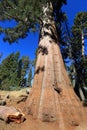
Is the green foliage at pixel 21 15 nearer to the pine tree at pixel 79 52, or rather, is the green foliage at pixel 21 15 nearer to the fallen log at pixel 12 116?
the fallen log at pixel 12 116

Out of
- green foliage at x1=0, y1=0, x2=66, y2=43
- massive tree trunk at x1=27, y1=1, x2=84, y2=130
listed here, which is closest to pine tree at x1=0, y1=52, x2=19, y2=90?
green foliage at x1=0, y1=0, x2=66, y2=43

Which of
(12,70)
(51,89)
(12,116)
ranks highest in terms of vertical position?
(12,70)

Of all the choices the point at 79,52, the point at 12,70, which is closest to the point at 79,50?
the point at 79,52

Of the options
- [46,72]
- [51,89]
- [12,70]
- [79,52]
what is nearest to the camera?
[51,89]

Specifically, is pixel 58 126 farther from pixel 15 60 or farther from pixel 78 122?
pixel 15 60

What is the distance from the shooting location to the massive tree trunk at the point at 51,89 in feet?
30.6

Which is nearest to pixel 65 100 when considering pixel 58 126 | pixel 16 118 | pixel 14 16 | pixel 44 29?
pixel 58 126

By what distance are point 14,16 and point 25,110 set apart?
481 cm

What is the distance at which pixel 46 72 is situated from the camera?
1052 cm

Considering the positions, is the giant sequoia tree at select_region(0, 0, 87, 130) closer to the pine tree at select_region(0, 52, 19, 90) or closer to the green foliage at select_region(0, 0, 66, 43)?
the green foliage at select_region(0, 0, 66, 43)

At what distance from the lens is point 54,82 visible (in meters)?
10.3

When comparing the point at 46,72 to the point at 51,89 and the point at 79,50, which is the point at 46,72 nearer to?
the point at 51,89

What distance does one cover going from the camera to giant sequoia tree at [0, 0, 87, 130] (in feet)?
30.9

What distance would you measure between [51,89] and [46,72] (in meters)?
0.95
